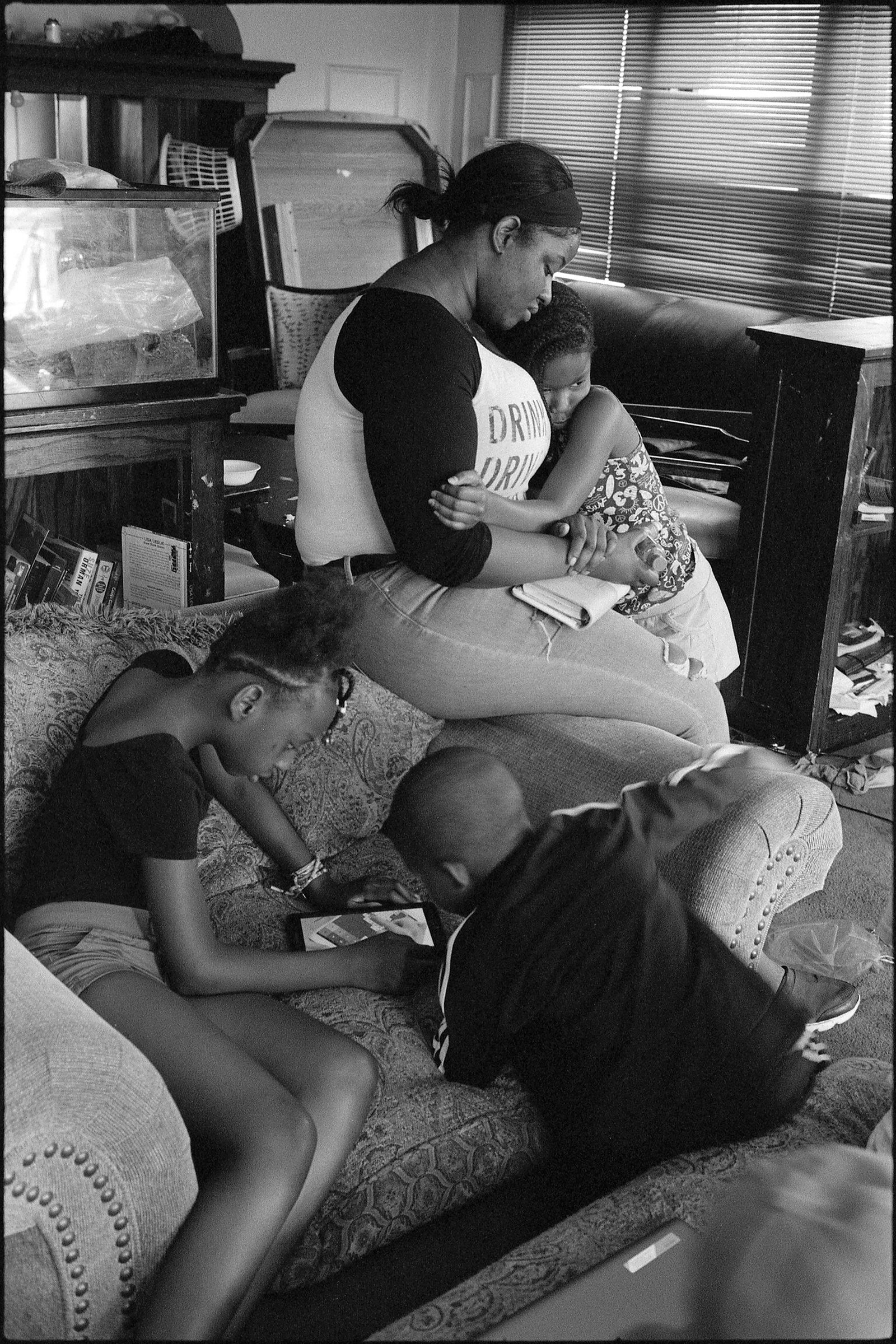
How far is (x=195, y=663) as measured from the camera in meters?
1.79

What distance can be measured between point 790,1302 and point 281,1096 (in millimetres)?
604

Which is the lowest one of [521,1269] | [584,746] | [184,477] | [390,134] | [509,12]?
[521,1269]

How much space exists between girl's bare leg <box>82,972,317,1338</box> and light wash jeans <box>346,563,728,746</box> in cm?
57

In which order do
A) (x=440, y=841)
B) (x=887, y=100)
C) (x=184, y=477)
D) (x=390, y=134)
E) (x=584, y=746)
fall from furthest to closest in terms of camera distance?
(x=390, y=134) < (x=887, y=100) < (x=184, y=477) < (x=584, y=746) < (x=440, y=841)

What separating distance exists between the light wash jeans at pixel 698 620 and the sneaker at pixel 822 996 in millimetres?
735

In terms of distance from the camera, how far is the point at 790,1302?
0.82 m

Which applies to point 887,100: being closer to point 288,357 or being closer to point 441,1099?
point 288,357

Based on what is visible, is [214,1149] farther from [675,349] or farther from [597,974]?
[675,349]

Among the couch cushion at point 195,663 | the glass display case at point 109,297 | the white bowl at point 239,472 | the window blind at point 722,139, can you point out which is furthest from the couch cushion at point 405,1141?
the window blind at point 722,139

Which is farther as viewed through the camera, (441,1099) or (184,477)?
(184,477)

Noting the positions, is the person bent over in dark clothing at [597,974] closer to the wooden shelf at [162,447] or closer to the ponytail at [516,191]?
the ponytail at [516,191]

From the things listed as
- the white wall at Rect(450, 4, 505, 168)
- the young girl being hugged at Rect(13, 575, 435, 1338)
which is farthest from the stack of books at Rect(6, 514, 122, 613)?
the white wall at Rect(450, 4, 505, 168)

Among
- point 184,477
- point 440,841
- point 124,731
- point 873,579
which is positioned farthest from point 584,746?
point 873,579

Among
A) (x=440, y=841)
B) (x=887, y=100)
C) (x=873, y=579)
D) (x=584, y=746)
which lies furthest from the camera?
(x=887, y=100)
